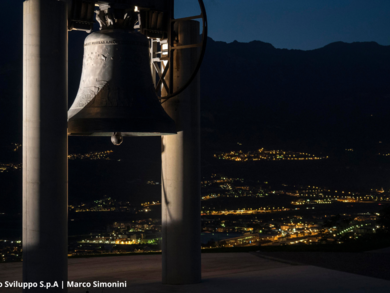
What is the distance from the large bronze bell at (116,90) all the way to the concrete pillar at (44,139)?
0.39 m

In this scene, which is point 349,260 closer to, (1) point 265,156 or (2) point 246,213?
(2) point 246,213

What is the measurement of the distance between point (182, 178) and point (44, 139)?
7.88 feet

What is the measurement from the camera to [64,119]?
6.54m

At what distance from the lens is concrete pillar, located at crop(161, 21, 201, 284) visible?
8.02m

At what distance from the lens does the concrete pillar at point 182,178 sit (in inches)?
316

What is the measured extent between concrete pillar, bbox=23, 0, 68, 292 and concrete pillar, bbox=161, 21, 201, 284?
6.49 feet

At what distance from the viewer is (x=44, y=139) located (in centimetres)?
641

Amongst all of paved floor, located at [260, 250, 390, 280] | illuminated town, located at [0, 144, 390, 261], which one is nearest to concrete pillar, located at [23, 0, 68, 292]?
paved floor, located at [260, 250, 390, 280]

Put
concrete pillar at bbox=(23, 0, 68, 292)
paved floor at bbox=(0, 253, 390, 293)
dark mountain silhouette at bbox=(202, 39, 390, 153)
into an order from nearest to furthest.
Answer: concrete pillar at bbox=(23, 0, 68, 292)
paved floor at bbox=(0, 253, 390, 293)
dark mountain silhouette at bbox=(202, 39, 390, 153)

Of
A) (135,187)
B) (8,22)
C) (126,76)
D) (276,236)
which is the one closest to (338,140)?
(135,187)

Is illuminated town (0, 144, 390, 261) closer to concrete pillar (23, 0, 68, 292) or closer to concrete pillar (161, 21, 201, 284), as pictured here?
concrete pillar (161, 21, 201, 284)

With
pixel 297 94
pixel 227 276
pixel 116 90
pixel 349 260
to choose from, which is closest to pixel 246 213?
pixel 349 260

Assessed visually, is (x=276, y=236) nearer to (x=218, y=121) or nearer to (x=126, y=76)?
(x=126, y=76)

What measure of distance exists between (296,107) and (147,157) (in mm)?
63552
